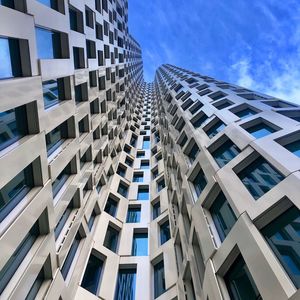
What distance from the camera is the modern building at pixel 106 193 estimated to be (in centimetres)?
944

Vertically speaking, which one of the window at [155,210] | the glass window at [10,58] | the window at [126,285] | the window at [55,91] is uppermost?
the glass window at [10,58]

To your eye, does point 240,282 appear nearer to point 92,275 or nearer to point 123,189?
point 92,275

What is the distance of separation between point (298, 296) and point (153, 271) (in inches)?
627

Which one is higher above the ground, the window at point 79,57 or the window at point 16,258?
the window at point 79,57

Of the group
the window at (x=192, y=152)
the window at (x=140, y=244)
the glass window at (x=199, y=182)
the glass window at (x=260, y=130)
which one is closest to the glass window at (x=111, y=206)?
the window at (x=140, y=244)

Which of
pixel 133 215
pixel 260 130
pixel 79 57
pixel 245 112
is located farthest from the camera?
pixel 133 215

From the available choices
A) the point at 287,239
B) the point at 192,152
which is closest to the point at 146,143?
the point at 192,152

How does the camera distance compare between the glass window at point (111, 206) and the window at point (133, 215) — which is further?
the window at point (133, 215)

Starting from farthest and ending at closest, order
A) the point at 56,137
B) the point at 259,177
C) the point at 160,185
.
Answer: the point at 160,185, the point at 56,137, the point at 259,177

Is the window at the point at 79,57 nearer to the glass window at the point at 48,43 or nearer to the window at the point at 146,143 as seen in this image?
the glass window at the point at 48,43

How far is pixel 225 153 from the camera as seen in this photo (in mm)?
15781

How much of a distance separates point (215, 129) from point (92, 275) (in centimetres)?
1330

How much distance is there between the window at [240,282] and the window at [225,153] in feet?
19.0

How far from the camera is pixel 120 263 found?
21.1 meters
